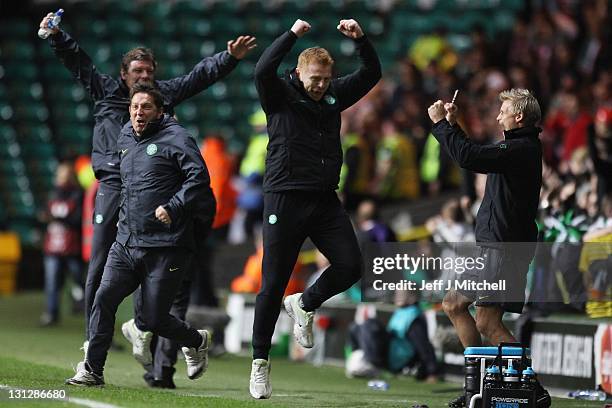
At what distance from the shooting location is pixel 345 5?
24750mm

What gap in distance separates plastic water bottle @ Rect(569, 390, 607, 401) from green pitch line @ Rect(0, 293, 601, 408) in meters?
0.30

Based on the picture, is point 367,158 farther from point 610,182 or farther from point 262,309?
point 262,309

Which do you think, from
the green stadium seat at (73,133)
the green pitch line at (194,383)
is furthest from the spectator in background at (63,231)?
the green stadium seat at (73,133)

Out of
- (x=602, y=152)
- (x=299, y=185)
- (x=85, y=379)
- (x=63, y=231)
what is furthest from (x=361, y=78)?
(x=63, y=231)

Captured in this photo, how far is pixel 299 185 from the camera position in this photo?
9.17 meters

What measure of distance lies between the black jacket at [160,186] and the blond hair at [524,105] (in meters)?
2.00

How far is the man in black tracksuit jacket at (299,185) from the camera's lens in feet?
30.2

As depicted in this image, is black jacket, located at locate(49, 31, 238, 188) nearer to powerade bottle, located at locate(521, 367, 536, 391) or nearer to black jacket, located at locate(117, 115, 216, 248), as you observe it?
black jacket, located at locate(117, 115, 216, 248)

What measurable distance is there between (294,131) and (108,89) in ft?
5.94

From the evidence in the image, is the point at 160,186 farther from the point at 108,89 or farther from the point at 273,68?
the point at 108,89

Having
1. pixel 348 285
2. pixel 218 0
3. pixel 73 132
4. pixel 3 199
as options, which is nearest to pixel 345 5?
pixel 218 0

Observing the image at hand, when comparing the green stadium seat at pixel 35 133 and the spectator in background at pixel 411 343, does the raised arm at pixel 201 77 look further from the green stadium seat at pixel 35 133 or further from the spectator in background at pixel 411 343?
the green stadium seat at pixel 35 133

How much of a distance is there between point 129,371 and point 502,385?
4.09m

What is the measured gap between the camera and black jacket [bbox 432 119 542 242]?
8.96m
